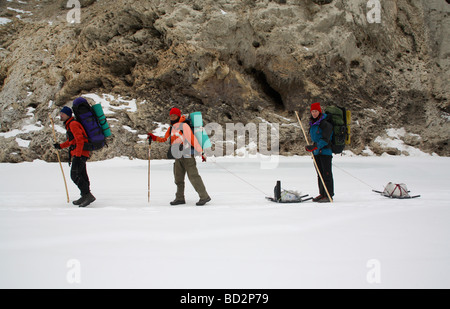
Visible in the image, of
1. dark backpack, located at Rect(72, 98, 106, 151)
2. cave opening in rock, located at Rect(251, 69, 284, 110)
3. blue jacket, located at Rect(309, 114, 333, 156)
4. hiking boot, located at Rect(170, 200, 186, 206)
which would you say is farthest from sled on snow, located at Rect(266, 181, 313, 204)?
cave opening in rock, located at Rect(251, 69, 284, 110)

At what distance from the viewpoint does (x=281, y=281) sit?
81.7 inches

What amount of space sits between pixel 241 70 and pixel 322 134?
12126 mm

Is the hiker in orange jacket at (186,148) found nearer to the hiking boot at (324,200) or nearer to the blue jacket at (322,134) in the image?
the hiking boot at (324,200)

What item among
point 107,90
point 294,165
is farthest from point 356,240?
point 107,90

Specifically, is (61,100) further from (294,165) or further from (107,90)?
(294,165)

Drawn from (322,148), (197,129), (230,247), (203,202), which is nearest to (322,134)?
(322,148)

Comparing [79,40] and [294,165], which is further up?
[79,40]

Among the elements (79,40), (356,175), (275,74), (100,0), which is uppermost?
(100,0)

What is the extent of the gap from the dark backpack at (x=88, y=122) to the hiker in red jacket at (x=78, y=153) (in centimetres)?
8

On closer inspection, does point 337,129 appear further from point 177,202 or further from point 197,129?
point 177,202

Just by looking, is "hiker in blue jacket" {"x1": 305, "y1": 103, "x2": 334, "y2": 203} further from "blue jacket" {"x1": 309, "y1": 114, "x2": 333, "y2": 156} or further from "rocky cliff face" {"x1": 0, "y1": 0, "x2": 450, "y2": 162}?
"rocky cliff face" {"x1": 0, "y1": 0, "x2": 450, "y2": 162}

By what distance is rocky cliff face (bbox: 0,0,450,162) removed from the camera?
52.0 feet

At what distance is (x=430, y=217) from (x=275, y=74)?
13.9 m
